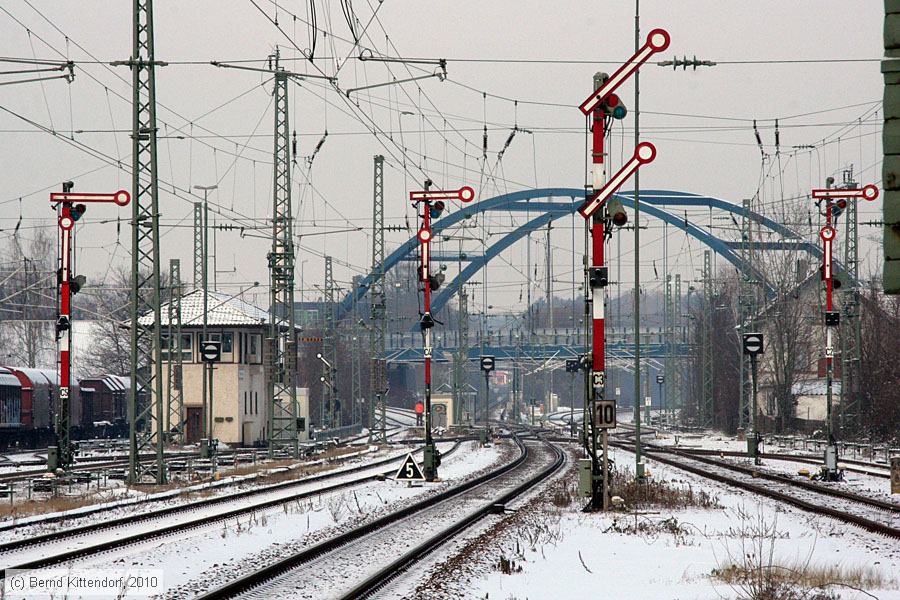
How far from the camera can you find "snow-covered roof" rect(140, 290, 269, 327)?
6762 cm

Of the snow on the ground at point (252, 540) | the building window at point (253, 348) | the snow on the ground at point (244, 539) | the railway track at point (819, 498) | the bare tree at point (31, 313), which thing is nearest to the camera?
the snow on the ground at point (252, 540)

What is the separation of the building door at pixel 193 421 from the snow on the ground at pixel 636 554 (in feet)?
147

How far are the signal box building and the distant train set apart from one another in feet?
12.8

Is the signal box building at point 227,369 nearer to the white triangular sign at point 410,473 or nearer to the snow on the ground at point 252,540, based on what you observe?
the white triangular sign at point 410,473

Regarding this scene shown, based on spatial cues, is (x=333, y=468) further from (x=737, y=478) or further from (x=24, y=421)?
(x=24, y=421)

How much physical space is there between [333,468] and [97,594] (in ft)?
96.3

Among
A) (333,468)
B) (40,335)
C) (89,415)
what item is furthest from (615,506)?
(40,335)

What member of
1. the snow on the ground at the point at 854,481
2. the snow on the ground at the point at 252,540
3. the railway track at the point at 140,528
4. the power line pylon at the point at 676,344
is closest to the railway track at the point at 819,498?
the snow on the ground at the point at 854,481

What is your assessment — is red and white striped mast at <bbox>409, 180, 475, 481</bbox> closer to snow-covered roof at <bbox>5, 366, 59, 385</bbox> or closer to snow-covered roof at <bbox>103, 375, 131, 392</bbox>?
snow-covered roof at <bbox>5, 366, 59, 385</bbox>

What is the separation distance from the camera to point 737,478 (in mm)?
35281

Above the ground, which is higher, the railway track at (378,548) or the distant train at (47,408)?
the railway track at (378,548)

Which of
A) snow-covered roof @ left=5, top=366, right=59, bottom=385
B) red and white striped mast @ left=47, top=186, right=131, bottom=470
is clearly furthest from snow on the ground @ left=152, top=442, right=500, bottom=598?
snow-covered roof @ left=5, top=366, right=59, bottom=385

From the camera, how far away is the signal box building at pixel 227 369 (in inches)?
2618

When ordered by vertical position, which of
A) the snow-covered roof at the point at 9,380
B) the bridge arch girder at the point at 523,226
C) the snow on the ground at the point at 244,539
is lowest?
the snow on the ground at the point at 244,539
